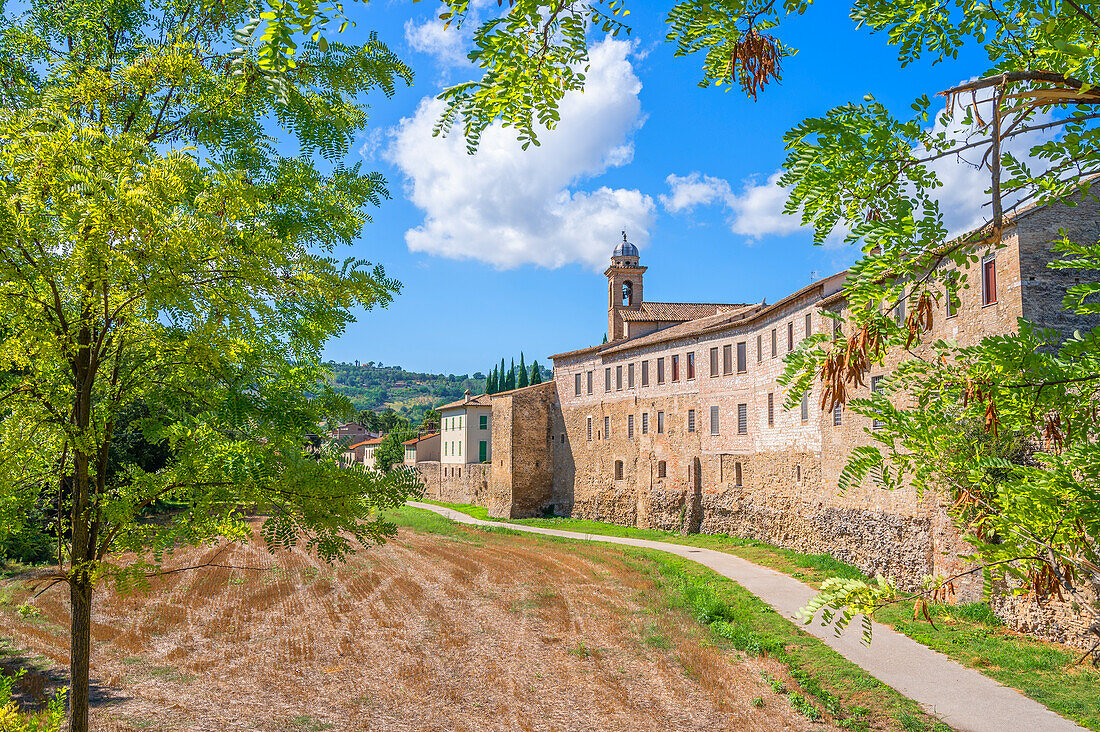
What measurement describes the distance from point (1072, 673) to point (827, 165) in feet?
48.3

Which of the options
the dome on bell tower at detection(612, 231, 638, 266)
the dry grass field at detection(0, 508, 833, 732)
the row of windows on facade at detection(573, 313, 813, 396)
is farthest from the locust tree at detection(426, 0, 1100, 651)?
the dome on bell tower at detection(612, 231, 638, 266)

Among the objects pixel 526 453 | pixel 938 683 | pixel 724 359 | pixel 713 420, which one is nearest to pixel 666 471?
pixel 713 420

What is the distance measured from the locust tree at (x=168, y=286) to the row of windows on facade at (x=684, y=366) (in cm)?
2315

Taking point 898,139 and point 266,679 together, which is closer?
point 898,139

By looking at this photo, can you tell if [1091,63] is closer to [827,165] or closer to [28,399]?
[827,165]

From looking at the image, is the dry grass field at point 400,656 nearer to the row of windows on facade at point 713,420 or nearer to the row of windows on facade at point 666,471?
the row of windows on facade at point 666,471

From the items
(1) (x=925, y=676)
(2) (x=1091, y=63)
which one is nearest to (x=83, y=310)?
(2) (x=1091, y=63)

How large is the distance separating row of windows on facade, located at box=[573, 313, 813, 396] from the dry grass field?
493 inches

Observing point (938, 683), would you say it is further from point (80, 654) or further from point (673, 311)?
point (673, 311)

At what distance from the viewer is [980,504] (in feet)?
15.4

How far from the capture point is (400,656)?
1474cm

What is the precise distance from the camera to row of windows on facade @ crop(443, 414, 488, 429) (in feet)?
192

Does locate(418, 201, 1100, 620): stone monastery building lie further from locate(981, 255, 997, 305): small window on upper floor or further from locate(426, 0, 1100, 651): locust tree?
locate(426, 0, 1100, 651): locust tree

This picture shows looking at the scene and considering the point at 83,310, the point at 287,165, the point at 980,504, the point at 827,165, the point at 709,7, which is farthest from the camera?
the point at 287,165
